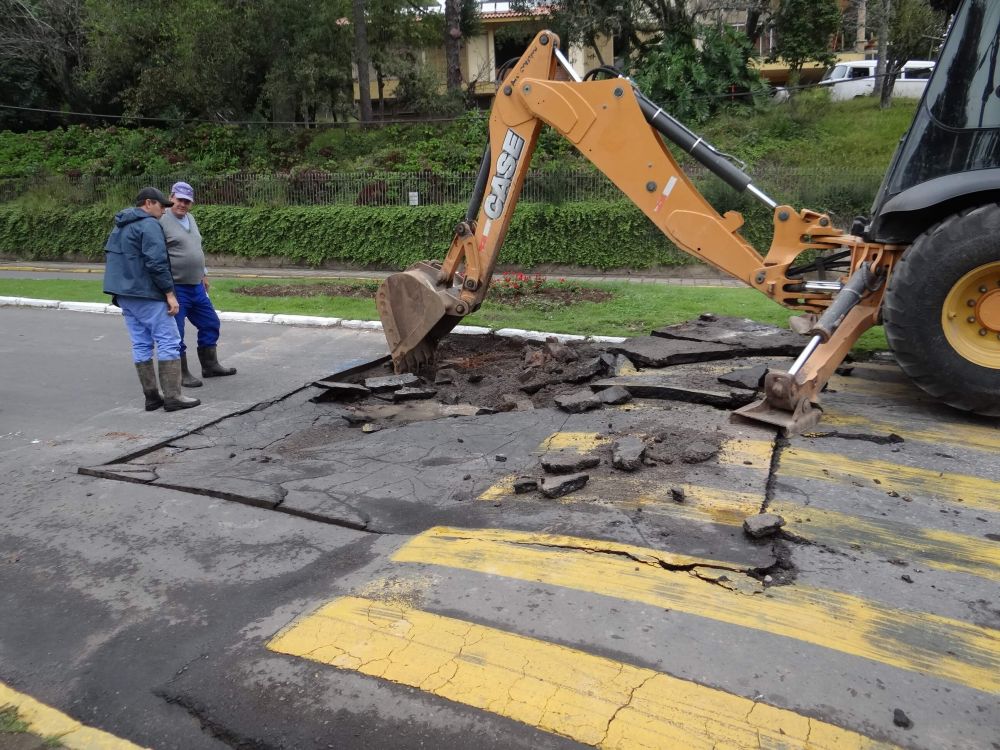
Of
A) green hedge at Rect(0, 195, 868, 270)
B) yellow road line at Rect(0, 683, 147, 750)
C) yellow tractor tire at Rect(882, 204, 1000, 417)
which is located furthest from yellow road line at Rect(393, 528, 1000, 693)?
green hedge at Rect(0, 195, 868, 270)

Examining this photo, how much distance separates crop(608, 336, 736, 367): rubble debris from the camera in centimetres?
720

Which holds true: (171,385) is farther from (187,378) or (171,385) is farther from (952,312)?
(952,312)

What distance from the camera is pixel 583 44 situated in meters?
25.5

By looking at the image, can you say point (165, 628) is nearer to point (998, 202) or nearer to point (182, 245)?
point (182, 245)

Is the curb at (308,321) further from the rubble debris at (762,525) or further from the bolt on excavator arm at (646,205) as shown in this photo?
the rubble debris at (762,525)

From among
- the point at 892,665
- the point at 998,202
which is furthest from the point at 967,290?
the point at 892,665

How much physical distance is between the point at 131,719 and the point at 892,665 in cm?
292

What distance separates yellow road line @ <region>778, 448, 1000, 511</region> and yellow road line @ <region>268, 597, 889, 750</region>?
2189 mm

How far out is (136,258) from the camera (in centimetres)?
679

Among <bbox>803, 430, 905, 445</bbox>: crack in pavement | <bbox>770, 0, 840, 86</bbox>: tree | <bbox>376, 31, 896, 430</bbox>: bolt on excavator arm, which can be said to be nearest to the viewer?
<bbox>803, 430, 905, 445</bbox>: crack in pavement

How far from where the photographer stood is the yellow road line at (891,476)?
4.36 meters

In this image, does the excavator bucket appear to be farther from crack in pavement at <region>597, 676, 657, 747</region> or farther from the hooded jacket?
crack in pavement at <region>597, 676, 657, 747</region>

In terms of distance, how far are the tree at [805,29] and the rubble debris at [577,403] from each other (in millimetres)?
22634

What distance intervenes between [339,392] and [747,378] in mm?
3666
